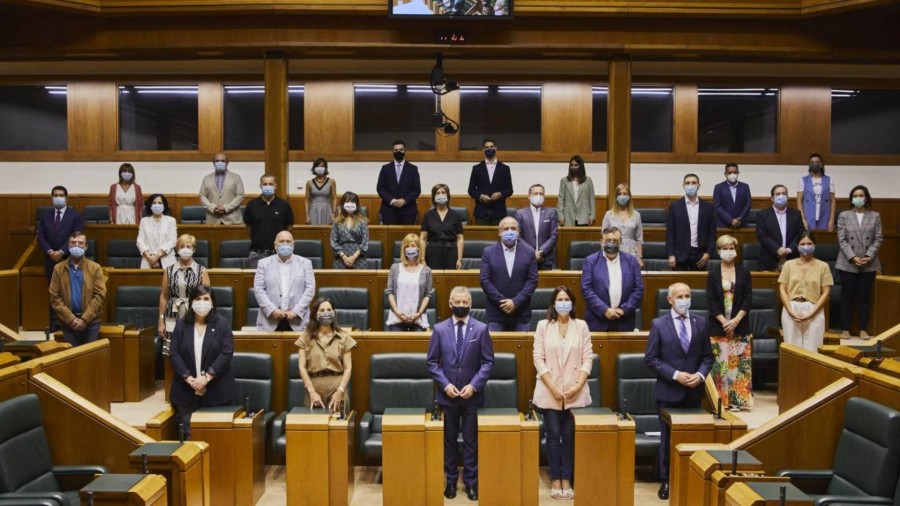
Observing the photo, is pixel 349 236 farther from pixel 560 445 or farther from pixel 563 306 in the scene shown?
pixel 560 445

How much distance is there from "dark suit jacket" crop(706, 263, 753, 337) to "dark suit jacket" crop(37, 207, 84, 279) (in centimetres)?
573

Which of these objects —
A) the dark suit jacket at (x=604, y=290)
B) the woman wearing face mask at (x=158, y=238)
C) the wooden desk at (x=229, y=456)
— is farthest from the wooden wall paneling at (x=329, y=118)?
the wooden desk at (x=229, y=456)

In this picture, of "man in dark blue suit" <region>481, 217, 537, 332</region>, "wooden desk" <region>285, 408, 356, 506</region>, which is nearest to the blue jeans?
"man in dark blue suit" <region>481, 217, 537, 332</region>

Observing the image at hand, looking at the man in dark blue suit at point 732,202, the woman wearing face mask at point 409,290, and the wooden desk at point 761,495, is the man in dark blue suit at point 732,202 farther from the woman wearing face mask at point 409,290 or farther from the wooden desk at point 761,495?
the wooden desk at point 761,495

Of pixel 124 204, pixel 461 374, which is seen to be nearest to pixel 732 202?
pixel 461 374

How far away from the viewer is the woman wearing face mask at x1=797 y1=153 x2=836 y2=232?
865 cm

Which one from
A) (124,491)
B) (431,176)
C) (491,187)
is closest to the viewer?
(124,491)

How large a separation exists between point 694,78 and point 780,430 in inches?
292

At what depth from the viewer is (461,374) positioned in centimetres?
543

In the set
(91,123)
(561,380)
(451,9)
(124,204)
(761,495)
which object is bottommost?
(761,495)

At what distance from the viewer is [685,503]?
14.9 feet

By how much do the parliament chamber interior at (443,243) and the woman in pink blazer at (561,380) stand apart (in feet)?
0.08

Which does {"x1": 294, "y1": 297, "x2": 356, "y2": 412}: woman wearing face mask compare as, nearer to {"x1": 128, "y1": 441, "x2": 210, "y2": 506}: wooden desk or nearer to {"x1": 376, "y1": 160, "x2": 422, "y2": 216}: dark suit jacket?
{"x1": 128, "y1": 441, "x2": 210, "y2": 506}: wooden desk

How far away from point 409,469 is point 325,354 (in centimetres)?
101
